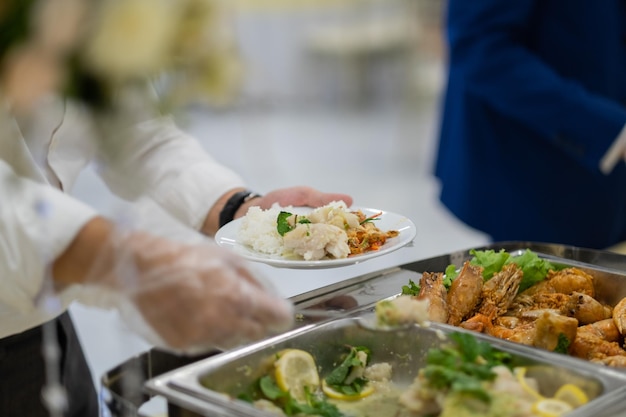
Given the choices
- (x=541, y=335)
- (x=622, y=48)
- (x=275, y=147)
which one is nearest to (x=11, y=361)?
(x=541, y=335)

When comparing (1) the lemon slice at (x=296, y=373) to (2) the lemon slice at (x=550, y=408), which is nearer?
(2) the lemon slice at (x=550, y=408)

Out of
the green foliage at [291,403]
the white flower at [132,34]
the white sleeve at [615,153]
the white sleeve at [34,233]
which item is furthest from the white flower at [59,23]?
the white sleeve at [615,153]

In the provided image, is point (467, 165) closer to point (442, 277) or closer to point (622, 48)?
point (622, 48)

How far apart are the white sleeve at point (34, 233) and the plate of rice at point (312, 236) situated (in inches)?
15.4

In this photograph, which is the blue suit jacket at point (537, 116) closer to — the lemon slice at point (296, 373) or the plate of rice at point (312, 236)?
the plate of rice at point (312, 236)

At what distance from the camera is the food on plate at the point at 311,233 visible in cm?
123

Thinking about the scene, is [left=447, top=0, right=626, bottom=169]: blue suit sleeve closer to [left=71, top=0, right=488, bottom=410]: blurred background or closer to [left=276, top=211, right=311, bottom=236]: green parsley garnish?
[left=276, top=211, right=311, bottom=236]: green parsley garnish

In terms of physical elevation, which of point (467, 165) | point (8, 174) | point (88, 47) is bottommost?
point (467, 165)

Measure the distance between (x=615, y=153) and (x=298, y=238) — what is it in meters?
1.10

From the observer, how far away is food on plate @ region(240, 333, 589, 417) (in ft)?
3.02

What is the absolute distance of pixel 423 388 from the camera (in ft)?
3.18

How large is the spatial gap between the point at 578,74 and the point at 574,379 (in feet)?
4.50

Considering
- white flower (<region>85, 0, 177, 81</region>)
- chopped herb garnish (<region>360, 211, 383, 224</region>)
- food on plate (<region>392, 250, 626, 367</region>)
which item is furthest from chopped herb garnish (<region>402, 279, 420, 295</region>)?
white flower (<region>85, 0, 177, 81</region>)

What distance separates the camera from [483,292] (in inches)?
51.8
